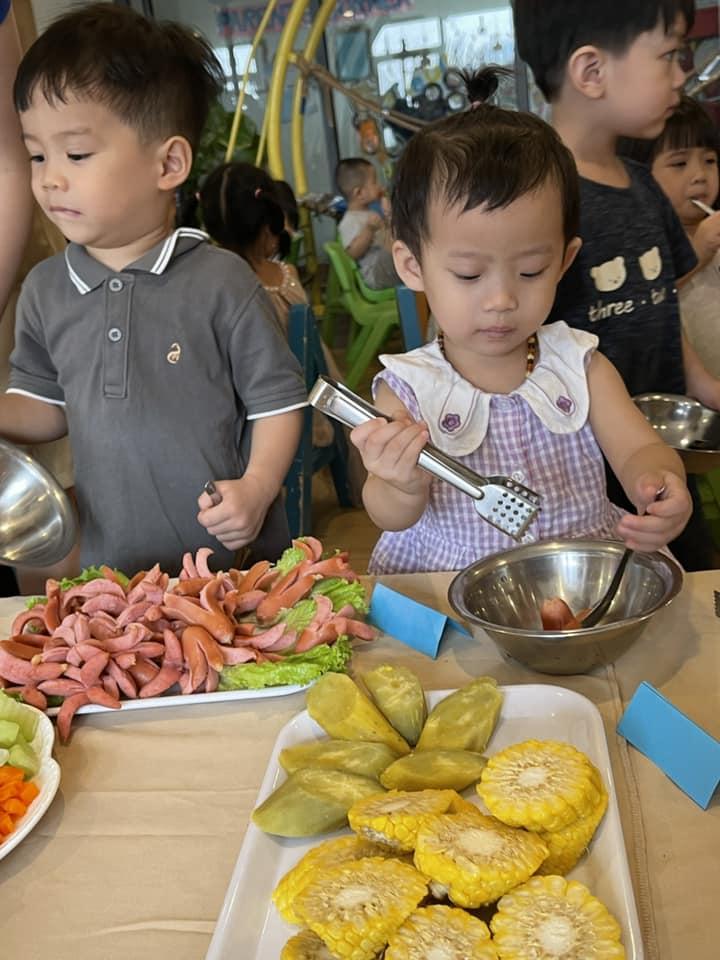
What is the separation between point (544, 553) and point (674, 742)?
30 centimetres

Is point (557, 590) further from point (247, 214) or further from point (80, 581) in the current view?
point (247, 214)

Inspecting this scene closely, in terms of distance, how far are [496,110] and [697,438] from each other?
2.27 ft

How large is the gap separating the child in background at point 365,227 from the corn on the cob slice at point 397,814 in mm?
4235

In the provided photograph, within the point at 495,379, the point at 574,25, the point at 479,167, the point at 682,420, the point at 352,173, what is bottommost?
the point at 352,173

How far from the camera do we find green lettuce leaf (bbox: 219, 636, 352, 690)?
90 cm

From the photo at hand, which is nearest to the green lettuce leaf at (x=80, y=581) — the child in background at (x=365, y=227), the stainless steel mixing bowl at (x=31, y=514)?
the stainless steel mixing bowl at (x=31, y=514)

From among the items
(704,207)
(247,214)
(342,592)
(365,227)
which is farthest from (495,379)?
(365,227)

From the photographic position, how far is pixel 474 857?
23.8 inches

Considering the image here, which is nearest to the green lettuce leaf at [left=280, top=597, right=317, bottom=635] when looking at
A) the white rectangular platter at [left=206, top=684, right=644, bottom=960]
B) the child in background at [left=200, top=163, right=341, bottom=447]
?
the white rectangular platter at [left=206, top=684, right=644, bottom=960]

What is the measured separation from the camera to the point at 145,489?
1.39 meters

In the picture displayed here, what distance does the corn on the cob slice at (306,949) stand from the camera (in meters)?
0.58

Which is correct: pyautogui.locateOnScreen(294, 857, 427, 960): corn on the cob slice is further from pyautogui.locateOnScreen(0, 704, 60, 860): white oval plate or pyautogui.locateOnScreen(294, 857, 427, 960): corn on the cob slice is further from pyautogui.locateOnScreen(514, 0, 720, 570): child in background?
pyautogui.locateOnScreen(514, 0, 720, 570): child in background

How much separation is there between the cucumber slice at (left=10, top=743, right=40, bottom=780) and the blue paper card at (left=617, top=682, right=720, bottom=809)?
506 millimetres

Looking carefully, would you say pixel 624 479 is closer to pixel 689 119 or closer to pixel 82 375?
pixel 82 375
